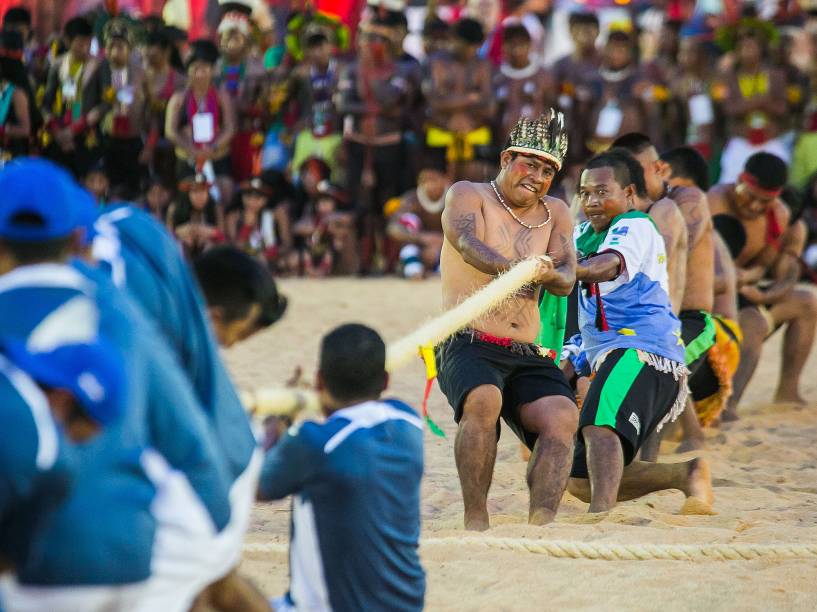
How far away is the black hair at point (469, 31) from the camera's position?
12445 millimetres

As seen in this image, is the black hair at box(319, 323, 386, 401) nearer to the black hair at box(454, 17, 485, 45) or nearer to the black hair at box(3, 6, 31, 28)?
the black hair at box(454, 17, 485, 45)

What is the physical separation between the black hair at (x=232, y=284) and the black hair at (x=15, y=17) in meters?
11.7

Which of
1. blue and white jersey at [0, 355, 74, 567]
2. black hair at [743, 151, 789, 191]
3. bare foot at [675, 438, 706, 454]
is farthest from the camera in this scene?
black hair at [743, 151, 789, 191]

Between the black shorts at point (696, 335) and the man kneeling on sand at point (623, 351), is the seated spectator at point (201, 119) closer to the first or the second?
the black shorts at point (696, 335)

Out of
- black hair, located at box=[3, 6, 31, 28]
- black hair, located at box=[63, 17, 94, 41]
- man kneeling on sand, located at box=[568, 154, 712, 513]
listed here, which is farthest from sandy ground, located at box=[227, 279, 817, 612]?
black hair, located at box=[3, 6, 31, 28]

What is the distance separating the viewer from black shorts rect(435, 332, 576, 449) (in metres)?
4.93

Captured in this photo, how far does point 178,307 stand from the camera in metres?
2.90

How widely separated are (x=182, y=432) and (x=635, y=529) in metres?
2.70

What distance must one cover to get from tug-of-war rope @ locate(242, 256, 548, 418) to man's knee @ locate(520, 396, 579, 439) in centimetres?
41

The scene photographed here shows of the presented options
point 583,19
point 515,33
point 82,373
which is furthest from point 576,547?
point 583,19

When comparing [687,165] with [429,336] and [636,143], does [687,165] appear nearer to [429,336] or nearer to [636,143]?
[636,143]

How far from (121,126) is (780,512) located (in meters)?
9.31

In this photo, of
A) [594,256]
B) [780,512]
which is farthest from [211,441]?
[780,512]

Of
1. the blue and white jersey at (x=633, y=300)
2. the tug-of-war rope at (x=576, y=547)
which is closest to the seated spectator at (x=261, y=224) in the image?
Result: the blue and white jersey at (x=633, y=300)
